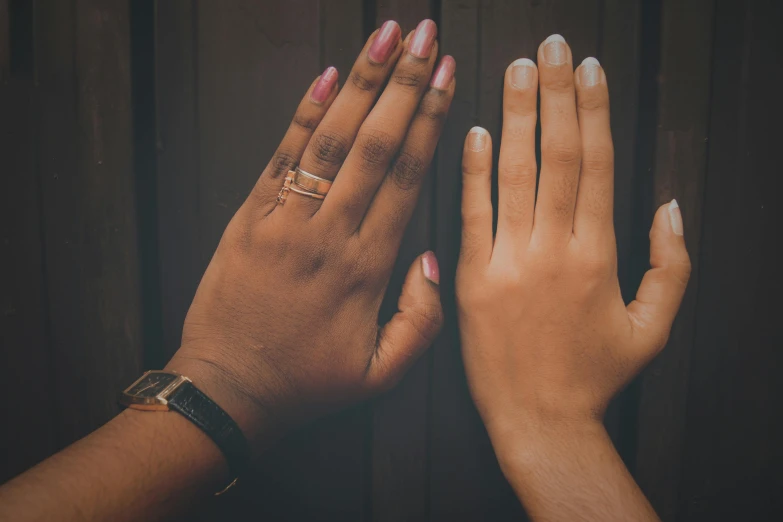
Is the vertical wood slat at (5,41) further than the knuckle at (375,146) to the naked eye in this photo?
Yes

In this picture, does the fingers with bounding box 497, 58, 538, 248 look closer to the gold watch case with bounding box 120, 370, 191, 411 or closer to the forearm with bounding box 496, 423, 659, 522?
the forearm with bounding box 496, 423, 659, 522

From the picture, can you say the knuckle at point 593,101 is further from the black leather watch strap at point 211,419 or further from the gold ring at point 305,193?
the black leather watch strap at point 211,419

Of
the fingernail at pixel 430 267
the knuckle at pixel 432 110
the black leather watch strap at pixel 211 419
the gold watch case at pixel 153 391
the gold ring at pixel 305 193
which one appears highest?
the knuckle at pixel 432 110

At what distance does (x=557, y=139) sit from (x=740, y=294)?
54 centimetres

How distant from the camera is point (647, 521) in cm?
77

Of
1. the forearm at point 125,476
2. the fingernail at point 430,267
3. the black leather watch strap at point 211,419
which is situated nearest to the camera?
the forearm at point 125,476

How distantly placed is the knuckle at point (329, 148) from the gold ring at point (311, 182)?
3 cm

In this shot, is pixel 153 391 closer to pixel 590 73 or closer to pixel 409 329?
pixel 409 329

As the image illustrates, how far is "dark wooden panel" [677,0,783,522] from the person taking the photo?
91cm

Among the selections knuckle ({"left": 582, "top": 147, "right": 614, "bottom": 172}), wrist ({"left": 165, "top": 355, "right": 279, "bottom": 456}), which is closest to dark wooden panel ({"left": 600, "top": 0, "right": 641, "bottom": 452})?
knuckle ({"left": 582, "top": 147, "right": 614, "bottom": 172})

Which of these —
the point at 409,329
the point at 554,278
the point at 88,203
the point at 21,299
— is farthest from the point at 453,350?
the point at 21,299

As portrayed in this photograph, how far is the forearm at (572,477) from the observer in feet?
2.53

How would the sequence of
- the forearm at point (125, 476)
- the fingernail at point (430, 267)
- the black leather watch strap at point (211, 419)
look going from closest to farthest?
1. the forearm at point (125, 476)
2. the black leather watch strap at point (211, 419)
3. the fingernail at point (430, 267)

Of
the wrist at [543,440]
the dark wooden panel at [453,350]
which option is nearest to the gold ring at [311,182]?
the dark wooden panel at [453,350]
